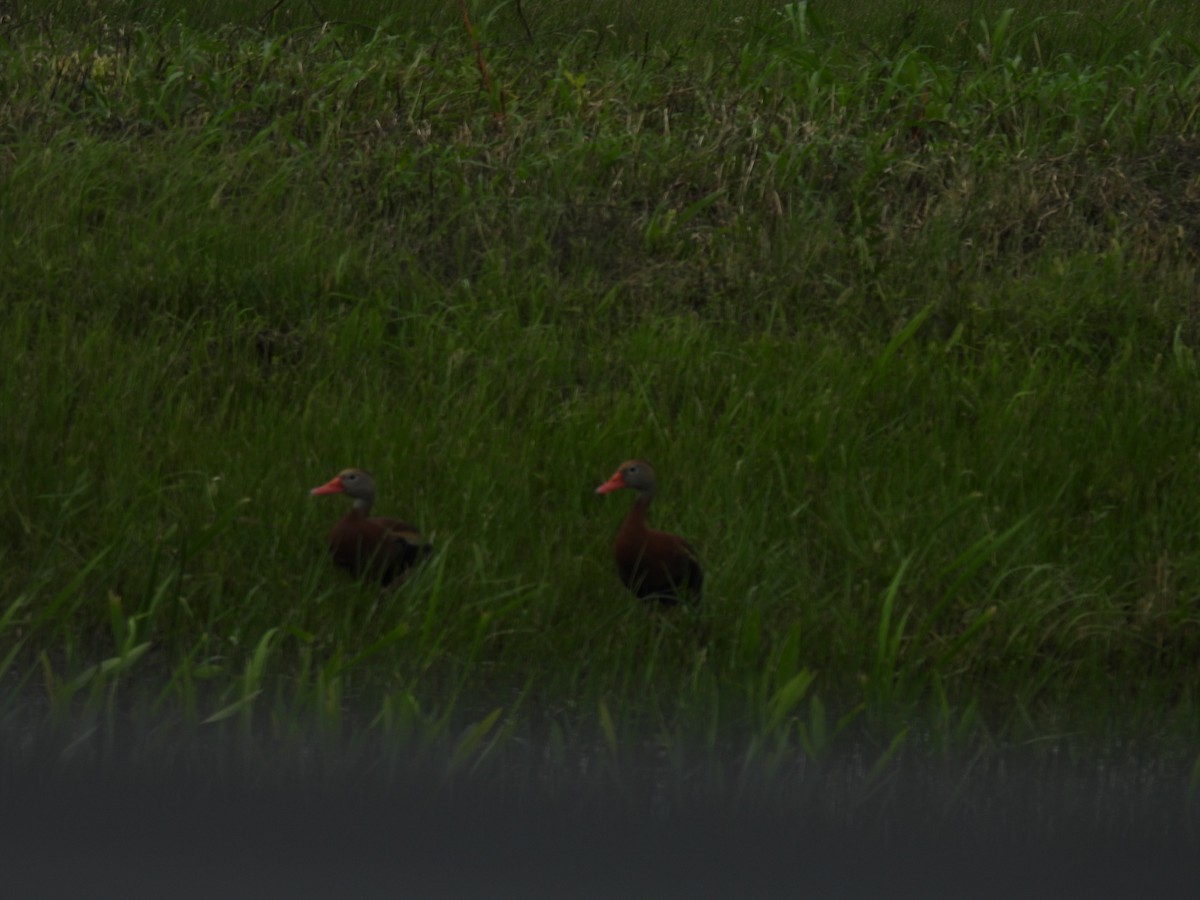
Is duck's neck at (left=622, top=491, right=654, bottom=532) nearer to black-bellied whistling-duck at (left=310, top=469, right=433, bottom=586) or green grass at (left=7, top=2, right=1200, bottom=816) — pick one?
green grass at (left=7, top=2, right=1200, bottom=816)

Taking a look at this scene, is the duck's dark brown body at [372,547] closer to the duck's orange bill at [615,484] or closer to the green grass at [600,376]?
the green grass at [600,376]

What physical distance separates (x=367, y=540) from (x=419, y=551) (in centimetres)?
14

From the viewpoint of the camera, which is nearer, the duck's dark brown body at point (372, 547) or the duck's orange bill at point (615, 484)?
the duck's dark brown body at point (372, 547)

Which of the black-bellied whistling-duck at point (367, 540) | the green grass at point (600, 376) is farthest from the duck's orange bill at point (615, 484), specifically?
the black-bellied whistling-duck at point (367, 540)

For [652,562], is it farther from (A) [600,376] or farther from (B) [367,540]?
(A) [600,376]

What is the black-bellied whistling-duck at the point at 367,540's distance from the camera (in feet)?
10.6

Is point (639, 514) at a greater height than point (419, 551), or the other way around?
point (639, 514)

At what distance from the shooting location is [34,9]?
7.29m

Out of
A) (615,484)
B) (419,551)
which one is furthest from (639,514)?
(419,551)

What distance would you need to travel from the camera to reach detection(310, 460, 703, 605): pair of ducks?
3217mm

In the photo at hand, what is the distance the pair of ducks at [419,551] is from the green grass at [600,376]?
→ 0.06 meters

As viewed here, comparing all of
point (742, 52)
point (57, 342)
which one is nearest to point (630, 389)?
point (57, 342)

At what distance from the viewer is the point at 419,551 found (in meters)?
3.34

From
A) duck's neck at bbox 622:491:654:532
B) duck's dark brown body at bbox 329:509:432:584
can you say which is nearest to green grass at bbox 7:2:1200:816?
duck's dark brown body at bbox 329:509:432:584
